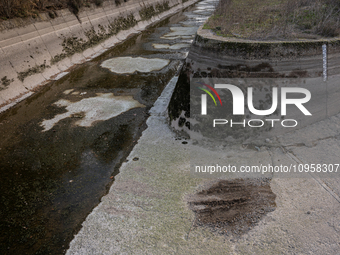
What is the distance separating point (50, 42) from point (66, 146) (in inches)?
199

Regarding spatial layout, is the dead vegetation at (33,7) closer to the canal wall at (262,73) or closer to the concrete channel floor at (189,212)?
the canal wall at (262,73)

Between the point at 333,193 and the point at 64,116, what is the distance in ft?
15.1

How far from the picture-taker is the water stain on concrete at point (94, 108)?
16.1ft

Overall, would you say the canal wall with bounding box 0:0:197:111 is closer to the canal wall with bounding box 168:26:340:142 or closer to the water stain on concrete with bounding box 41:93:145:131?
the water stain on concrete with bounding box 41:93:145:131

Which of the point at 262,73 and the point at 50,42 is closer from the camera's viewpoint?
the point at 262,73

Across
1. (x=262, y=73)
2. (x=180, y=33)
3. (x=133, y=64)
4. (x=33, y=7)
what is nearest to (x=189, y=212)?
(x=262, y=73)

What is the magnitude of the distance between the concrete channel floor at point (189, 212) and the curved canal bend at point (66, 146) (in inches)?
12.3

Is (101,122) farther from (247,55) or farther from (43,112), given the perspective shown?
(247,55)

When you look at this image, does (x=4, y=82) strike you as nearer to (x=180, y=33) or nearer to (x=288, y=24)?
(x=288, y=24)

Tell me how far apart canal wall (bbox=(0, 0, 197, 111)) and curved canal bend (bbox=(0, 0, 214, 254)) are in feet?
1.67

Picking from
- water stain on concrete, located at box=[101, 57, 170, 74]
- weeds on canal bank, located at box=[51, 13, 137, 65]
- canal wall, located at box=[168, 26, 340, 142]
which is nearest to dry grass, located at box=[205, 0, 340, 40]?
canal wall, located at box=[168, 26, 340, 142]

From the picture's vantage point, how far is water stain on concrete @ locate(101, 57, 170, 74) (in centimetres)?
749

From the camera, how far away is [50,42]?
25.7ft

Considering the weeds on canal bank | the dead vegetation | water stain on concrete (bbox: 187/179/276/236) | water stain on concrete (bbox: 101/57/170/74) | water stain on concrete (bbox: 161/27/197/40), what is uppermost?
the dead vegetation
